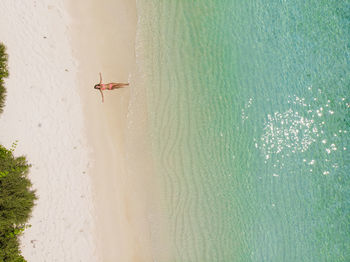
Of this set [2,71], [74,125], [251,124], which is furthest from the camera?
[251,124]

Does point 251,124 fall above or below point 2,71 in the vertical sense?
below

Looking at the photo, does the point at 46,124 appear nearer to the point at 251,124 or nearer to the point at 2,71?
the point at 2,71

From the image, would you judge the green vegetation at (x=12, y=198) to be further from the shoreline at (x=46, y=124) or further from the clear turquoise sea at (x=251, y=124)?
the clear turquoise sea at (x=251, y=124)

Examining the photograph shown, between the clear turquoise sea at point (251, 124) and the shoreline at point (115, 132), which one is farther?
the clear turquoise sea at point (251, 124)

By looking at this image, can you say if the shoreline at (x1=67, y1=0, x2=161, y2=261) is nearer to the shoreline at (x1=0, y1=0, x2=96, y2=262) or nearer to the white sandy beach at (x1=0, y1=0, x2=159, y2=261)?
the white sandy beach at (x1=0, y1=0, x2=159, y2=261)

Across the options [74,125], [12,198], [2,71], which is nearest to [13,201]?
[12,198]

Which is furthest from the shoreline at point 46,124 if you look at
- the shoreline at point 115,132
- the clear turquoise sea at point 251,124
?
the clear turquoise sea at point 251,124
